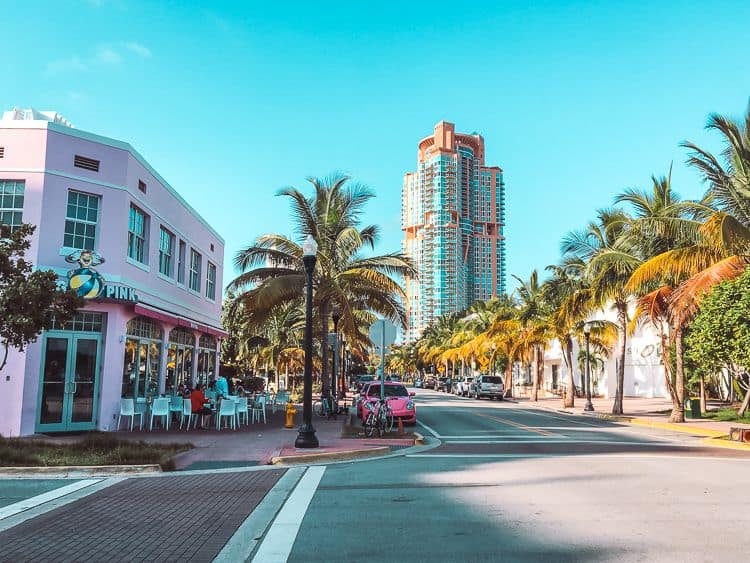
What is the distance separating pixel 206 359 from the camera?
30.4 meters

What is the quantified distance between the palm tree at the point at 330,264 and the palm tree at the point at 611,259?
27.1ft

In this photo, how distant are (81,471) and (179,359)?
13.6m

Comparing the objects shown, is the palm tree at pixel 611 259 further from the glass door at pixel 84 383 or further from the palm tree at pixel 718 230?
the glass door at pixel 84 383

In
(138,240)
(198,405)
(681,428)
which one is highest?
(138,240)

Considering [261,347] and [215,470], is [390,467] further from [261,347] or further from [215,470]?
[261,347]

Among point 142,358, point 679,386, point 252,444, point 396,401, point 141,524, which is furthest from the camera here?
point 679,386

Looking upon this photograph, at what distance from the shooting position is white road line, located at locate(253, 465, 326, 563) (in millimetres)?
6328

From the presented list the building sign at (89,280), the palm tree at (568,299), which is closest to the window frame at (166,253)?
the building sign at (89,280)

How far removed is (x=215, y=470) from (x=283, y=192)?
15.1m

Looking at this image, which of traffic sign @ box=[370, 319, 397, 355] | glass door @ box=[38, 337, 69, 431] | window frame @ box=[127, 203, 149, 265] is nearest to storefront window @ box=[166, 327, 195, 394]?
window frame @ box=[127, 203, 149, 265]

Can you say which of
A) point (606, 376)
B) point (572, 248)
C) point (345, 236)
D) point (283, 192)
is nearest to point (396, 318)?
point (345, 236)

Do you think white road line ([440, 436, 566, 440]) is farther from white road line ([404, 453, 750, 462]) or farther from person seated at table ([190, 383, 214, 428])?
person seated at table ([190, 383, 214, 428])

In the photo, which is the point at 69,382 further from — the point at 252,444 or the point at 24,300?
the point at 252,444

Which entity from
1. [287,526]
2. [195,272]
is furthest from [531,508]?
[195,272]
